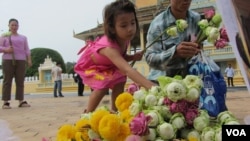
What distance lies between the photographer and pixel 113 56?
5.74ft

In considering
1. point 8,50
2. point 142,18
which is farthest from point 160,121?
point 142,18

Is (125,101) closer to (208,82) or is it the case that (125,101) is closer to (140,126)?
(140,126)

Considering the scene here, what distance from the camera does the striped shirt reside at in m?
1.82

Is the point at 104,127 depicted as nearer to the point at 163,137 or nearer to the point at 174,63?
the point at 163,137

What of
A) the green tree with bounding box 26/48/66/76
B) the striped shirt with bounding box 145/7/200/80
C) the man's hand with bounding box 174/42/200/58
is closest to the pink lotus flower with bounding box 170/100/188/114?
the man's hand with bounding box 174/42/200/58

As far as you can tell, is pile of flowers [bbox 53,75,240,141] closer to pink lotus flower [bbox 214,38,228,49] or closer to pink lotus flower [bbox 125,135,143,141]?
pink lotus flower [bbox 125,135,143,141]

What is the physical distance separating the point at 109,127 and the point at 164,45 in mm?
1195

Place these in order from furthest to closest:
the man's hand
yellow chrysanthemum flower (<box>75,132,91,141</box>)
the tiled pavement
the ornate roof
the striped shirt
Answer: the ornate roof
the tiled pavement
the striped shirt
the man's hand
yellow chrysanthemum flower (<box>75,132,91,141</box>)

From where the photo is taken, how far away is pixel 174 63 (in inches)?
71.0

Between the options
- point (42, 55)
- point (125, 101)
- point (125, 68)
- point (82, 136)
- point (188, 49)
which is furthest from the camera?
point (42, 55)

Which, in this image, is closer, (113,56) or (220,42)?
(220,42)

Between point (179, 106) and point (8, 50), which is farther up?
point (8, 50)

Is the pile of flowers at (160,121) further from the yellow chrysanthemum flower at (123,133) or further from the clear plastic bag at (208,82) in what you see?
the clear plastic bag at (208,82)

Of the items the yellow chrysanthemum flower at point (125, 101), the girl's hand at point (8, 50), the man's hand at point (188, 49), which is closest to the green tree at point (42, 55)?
the girl's hand at point (8, 50)
